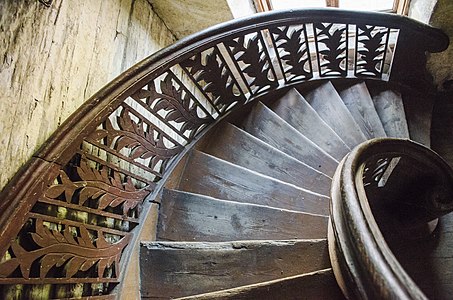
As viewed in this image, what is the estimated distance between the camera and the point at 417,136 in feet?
7.98

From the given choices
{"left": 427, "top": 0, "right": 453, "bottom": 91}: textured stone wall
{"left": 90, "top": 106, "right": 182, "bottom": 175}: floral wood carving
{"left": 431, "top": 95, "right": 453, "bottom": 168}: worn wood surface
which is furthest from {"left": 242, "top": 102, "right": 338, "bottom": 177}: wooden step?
{"left": 427, "top": 0, "right": 453, "bottom": 91}: textured stone wall

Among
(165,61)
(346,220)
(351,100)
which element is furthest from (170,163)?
(351,100)

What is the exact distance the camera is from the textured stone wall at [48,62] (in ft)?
3.61

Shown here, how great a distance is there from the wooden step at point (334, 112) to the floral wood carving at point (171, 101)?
90cm

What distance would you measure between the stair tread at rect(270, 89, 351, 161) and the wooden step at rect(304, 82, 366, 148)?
104 mm

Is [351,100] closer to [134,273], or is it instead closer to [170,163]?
[170,163]

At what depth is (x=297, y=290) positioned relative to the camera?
4.08ft

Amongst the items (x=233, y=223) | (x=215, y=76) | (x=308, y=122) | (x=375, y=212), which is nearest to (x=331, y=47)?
(x=308, y=122)

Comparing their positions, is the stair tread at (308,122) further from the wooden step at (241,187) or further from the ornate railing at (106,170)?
the wooden step at (241,187)

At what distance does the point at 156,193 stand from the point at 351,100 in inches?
60.7

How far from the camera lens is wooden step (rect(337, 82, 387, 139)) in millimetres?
2426

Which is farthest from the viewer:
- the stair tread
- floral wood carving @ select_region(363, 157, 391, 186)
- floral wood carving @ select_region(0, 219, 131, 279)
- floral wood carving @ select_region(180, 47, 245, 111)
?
the stair tread

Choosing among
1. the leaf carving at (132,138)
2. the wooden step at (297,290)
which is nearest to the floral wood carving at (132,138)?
the leaf carving at (132,138)

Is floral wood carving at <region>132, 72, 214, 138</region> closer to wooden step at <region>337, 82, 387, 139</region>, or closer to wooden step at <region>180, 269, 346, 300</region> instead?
wooden step at <region>180, 269, 346, 300</region>
